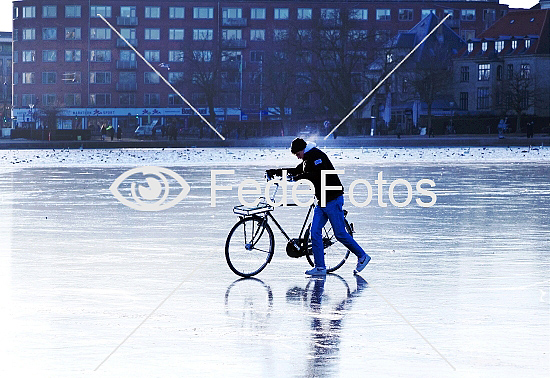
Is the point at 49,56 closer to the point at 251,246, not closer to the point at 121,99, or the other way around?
the point at 121,99

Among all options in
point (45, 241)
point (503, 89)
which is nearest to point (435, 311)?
point (45, 241)

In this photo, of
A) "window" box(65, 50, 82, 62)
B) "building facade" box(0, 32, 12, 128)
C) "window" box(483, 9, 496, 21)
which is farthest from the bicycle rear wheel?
"building facade" box(0, 32, 12, 128)

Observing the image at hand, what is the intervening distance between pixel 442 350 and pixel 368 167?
104 ft

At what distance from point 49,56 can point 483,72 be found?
51900 millimetres

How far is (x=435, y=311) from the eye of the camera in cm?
977

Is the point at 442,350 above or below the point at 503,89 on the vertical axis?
below

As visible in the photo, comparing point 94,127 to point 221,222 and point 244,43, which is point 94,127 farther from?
point 221,222

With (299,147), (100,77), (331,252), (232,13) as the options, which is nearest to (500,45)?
(232,13)

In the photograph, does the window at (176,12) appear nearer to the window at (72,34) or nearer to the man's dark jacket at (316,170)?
the window at (72,34)

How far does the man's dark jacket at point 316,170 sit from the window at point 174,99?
11381cm

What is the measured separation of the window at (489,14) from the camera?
428 feet

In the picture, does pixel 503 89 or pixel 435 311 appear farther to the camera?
pixel 503 89

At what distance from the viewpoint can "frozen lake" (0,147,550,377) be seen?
25.2 ft

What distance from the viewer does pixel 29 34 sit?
426 feet
